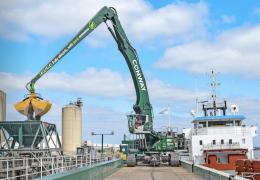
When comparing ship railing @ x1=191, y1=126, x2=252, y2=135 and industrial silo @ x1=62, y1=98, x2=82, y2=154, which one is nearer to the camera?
ship railing @ x1=191, y1=126, x2=252, y2=135

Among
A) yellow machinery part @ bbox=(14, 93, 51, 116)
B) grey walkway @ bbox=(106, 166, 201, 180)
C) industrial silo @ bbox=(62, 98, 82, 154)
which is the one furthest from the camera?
industrial silo @ bbox=(62, 98, 82, 154)

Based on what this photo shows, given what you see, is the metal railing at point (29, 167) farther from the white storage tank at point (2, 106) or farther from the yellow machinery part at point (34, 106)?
the white storage tank at point (2, 106)

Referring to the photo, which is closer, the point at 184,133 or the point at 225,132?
the point at 225,132

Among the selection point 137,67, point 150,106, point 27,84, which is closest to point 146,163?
point 150,106

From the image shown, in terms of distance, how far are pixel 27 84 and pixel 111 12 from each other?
1037cm

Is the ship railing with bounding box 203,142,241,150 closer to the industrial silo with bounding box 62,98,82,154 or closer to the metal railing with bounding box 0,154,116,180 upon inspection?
the metal railing with bounding box 0,154,116,180

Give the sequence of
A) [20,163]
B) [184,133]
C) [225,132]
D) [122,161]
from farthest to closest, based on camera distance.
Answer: [184,133]
[122,161]
[225,132]
[20,163]

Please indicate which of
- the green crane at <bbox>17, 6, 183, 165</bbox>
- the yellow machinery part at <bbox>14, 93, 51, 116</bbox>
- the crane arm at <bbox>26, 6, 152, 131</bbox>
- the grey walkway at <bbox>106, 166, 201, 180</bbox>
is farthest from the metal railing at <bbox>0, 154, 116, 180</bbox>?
the crane arm at <bbox>26, 6, 152, 131</bbox>

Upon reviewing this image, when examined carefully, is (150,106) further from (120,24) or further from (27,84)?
(27,84)

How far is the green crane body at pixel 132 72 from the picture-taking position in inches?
1700

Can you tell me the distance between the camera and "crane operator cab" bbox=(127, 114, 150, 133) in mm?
42500

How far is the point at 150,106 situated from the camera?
43.9m

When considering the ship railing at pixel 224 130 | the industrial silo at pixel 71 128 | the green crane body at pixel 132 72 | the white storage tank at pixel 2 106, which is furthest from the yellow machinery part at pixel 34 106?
the industrial silo at pixel 71 128

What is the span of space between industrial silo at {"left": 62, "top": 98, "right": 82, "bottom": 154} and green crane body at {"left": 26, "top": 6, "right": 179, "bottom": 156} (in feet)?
120
